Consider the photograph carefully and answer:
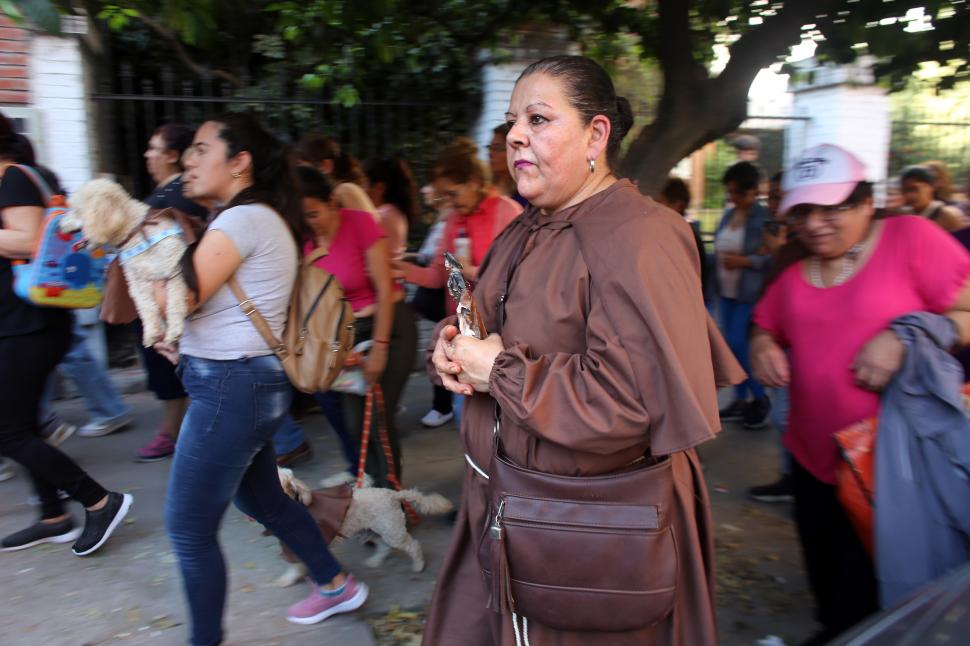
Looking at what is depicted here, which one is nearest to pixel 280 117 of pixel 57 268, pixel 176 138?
pixel 176 138

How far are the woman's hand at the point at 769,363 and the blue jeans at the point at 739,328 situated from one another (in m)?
2.69

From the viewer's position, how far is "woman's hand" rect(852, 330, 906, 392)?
88.2 inches

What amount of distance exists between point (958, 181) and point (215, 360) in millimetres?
9539

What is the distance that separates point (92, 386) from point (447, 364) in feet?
13.8

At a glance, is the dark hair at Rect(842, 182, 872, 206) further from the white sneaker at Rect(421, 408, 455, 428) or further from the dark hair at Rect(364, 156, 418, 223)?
the white sneaker at Rect(421, 408, 455, 428)

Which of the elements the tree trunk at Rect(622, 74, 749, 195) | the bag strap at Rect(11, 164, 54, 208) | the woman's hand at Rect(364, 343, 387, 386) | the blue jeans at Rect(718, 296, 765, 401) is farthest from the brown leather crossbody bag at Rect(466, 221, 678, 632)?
the blue jeans at Rect(718, 296, 765, 401)

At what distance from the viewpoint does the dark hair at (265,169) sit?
8.39 ft

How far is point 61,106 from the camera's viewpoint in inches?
222

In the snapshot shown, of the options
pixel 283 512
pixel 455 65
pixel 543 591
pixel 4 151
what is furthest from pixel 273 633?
pixel 455 65

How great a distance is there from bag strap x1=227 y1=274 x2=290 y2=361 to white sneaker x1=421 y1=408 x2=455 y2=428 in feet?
9.72

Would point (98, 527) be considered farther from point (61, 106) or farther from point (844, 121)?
point (844, 121)

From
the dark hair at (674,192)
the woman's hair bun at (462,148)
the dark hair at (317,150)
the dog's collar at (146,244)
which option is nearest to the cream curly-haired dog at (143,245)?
the dog's collar at (146,244)

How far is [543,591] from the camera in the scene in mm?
1689

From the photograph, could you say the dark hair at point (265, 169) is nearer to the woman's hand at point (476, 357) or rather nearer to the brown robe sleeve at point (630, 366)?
the woman's hand at point (476, 357)
